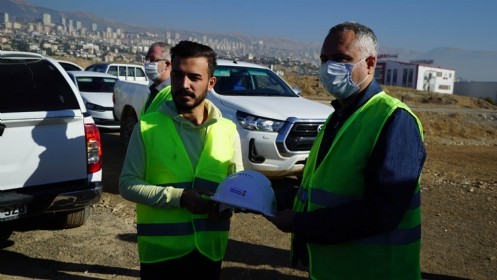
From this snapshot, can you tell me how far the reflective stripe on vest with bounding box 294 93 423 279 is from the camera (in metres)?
1.79

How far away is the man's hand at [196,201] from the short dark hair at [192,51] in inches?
26.0

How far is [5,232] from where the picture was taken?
4.86 m

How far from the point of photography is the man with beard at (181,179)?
221 cm

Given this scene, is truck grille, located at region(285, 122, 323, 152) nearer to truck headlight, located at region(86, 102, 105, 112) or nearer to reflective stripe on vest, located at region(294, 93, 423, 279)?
reflective stripe on vest, located at region(294, 93, 423, 279)

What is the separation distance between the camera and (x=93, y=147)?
443cm

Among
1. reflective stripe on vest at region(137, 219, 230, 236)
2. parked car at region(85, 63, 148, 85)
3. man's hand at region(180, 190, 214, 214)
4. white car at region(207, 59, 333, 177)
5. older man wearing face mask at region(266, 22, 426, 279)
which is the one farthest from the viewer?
parked car at region(85, 63, 148, 85)

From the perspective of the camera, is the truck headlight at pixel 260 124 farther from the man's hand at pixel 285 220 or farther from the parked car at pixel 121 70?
the parked car at pixel 121 70

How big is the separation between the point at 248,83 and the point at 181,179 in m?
5.50

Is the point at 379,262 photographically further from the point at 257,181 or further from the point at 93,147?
the point at 93,147

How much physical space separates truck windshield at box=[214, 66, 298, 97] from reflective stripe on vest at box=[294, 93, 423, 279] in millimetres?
5238

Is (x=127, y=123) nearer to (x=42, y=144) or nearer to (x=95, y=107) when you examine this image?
(x=95, y=107)

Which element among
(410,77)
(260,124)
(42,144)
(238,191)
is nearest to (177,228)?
(238,191)

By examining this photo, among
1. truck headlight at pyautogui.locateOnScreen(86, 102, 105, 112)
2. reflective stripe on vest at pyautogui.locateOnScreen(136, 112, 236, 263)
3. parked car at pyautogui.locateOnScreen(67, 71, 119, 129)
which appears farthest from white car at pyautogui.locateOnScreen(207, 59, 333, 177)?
truck headlight at pyautogui.locateOnScreen(86, 102, 105, 112)

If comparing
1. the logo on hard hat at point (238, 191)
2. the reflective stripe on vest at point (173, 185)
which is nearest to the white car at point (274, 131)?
the reflective stripe on vest at point (173, 185)
